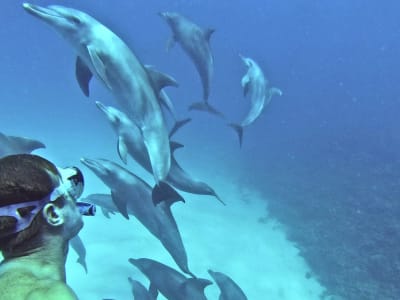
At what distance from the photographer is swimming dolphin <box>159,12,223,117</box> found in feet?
25.3

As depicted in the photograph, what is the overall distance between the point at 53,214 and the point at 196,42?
6.09 meters

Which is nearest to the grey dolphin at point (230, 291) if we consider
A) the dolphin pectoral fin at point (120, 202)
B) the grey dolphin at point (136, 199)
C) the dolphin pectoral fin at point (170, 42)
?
the grey dolphin at point (136, 199)

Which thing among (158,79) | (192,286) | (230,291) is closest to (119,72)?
(158,79)

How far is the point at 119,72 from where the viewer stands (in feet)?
16.7

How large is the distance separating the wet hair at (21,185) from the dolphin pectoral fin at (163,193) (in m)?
3.49

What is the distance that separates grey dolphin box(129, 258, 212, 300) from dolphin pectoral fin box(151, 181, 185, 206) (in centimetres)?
120

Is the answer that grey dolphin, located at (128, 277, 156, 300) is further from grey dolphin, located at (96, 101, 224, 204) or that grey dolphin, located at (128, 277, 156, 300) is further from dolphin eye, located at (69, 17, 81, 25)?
dolphin eye, located at (69, 17, 81, 25)

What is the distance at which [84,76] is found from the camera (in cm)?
560

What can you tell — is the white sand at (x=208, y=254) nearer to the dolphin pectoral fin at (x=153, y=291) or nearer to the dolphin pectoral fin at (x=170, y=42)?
the dolphin pectoral fin at (x=153, y=291)

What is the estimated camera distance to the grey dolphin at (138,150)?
6012 mm

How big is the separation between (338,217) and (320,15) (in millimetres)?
166994

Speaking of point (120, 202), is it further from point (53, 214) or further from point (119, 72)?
point (53, 214)

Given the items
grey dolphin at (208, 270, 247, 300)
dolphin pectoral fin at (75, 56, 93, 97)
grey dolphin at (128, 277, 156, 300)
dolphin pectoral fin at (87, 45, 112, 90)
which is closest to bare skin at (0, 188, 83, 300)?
dolphin pectoral fin at (87, 45, 112, 90)

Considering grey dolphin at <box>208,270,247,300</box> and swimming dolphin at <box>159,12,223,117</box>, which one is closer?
grey dolphin at <box>208,270,247,300</box>
